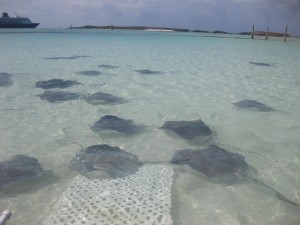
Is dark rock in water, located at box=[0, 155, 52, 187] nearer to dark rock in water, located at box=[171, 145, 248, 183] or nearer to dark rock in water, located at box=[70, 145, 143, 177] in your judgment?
dark rock in water, located at box=[70, 145, 143, 177]

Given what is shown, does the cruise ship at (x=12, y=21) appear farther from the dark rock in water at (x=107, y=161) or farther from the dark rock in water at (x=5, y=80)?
the dark rock in water at (x=107, y=161)

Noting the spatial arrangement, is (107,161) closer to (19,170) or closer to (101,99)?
(19,170)

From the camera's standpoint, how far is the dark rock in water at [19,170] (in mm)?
5426

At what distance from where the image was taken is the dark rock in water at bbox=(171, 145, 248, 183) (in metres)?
5.77

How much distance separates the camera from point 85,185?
5.19 metres

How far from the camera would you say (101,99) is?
1105 centimetres

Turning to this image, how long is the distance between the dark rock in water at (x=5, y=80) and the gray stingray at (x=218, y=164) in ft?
32.9

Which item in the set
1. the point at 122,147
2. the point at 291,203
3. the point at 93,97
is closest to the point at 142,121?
the point at 122,147

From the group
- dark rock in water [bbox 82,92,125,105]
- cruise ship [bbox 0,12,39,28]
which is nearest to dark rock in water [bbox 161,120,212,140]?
dark rock in water [bbox 82,92,125,105]

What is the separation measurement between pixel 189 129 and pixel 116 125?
2015mm

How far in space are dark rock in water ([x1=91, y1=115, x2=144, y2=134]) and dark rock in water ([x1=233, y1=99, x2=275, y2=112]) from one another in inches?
165

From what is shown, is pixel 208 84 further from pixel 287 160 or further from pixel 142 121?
pixel 287 160

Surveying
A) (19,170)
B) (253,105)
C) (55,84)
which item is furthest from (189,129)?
(55,84)

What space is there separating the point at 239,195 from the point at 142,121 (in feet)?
14.2
